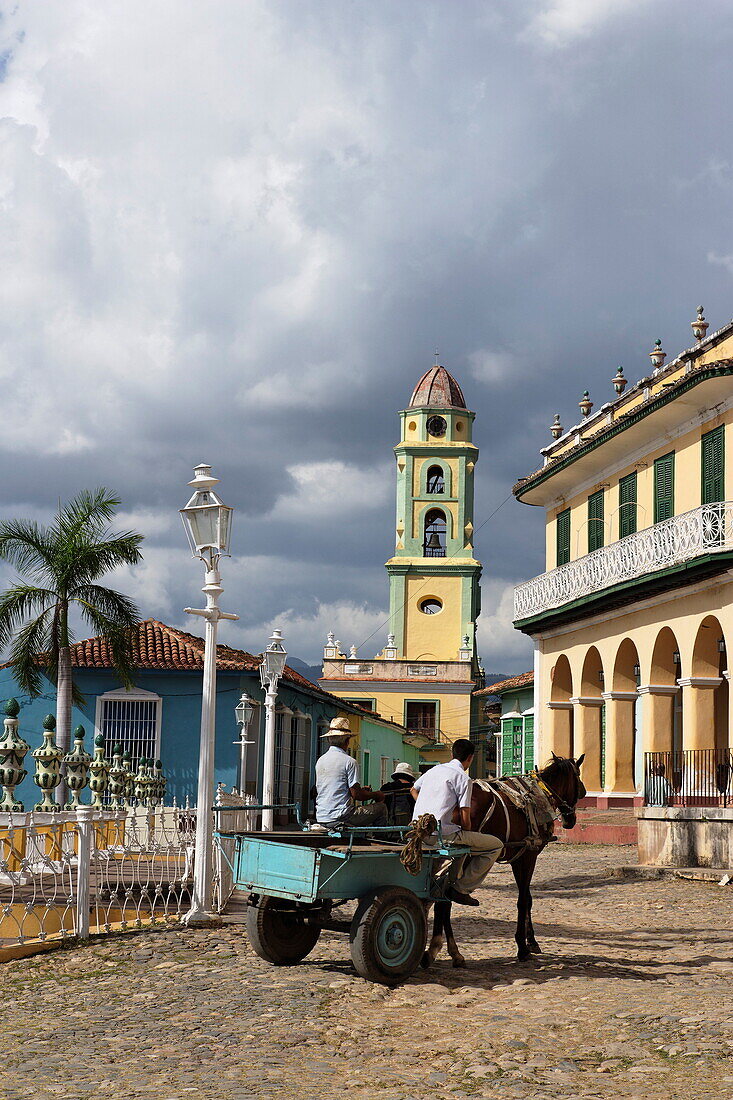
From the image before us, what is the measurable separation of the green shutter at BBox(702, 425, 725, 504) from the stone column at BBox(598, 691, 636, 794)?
470cm

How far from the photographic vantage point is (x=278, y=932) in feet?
29.5

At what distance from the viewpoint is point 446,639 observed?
191 ft

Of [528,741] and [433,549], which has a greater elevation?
[433,549]

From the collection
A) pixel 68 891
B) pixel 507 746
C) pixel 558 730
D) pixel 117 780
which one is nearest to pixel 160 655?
pixel 117 780

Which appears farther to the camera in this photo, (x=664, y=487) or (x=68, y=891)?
(x=664, y=487)

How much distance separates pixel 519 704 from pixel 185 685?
17.5m

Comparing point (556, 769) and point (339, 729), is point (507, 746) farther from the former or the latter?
point (339, 729)

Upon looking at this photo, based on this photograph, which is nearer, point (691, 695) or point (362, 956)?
point (362, 956)

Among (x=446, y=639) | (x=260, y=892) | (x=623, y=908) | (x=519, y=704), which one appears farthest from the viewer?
(x=446, y=639)

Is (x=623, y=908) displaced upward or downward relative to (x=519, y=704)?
downward

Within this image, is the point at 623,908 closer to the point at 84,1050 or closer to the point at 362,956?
the point at 362,956

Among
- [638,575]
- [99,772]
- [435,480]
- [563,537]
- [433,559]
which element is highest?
[435,480]

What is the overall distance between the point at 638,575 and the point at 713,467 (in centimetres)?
234

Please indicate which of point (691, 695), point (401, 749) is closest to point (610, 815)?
point (691, 695)
